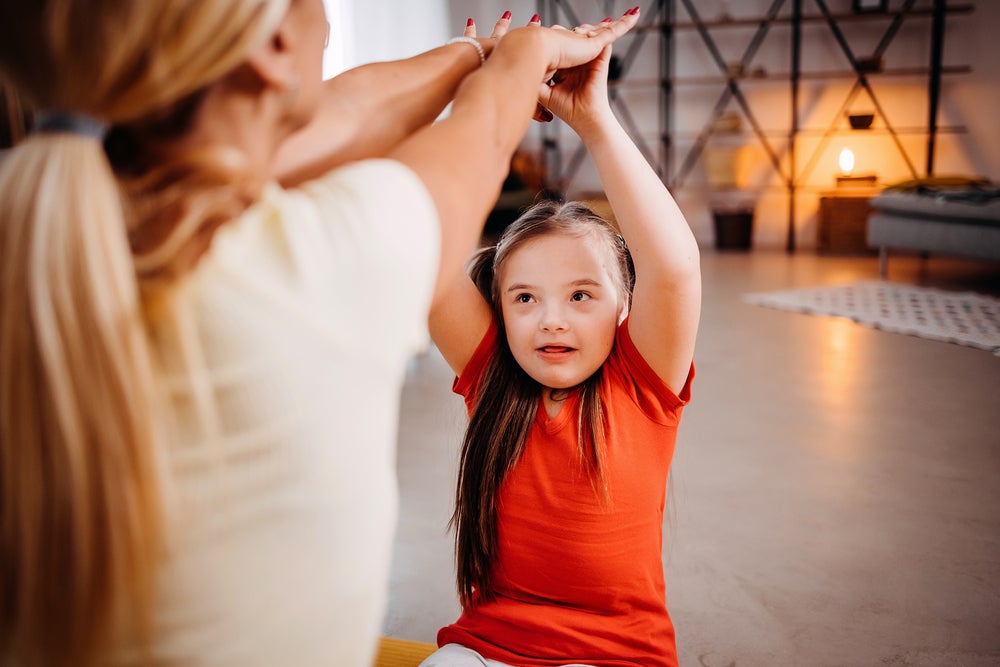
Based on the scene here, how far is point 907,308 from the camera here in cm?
423

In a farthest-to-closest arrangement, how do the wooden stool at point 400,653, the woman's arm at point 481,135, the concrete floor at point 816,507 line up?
the concrete floor at point 816,507, the wooden stool at point 400,653, the woman's arm at point 481,135

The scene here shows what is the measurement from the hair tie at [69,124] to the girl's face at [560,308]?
64 cm

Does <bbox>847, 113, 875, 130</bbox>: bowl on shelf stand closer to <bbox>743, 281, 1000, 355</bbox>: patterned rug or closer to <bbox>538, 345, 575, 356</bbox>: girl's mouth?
<bbox>743, 281, 1000, 355</bbox>: patterned rug

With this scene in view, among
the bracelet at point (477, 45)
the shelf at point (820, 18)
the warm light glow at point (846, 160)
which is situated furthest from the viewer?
the warm light glow at point (846, 160)

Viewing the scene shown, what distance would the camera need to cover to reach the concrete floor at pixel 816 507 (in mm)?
1629

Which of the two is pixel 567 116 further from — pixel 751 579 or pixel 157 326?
pixel 751 579

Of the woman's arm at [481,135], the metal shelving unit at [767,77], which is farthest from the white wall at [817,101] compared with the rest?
the woman's arm at [481,135]

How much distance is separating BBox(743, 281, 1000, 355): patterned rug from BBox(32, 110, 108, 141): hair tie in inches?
146

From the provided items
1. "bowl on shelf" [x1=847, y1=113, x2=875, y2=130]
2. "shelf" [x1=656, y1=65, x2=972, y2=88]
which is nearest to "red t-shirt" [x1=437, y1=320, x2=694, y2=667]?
"bowl on shelf" [x1=847, y1=113, x2=875, y2=130]

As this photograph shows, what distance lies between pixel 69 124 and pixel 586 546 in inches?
28.7

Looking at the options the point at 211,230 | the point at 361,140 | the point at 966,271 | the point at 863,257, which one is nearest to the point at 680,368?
the point at 361,140

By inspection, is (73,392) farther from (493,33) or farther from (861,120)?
(861,120)

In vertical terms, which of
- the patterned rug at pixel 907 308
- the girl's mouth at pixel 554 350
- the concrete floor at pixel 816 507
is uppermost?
the girl's mouth at pixel 554 350

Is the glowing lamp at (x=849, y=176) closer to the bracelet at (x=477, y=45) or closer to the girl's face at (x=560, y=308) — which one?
the girl's face at (x=560, y=308)
